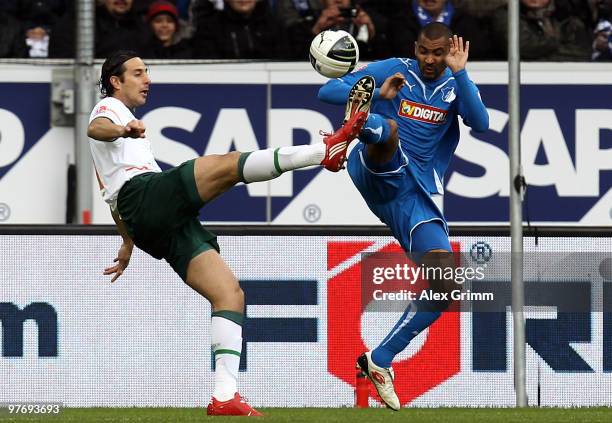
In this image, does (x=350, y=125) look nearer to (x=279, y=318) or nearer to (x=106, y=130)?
(x=106, y=130)

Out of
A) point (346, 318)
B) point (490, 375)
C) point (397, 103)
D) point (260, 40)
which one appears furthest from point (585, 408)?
point (260, 40)

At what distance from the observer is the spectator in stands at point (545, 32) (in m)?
12.9

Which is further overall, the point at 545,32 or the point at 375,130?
the point at 545,32

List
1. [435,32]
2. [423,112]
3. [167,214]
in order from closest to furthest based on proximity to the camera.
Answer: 1. [167,214]
2. [435,32]
3. [423,112]

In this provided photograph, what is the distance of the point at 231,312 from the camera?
806 centimetres

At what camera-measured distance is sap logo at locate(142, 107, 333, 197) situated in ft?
43.0

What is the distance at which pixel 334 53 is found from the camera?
903cm

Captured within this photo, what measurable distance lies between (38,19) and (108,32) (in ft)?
2.00

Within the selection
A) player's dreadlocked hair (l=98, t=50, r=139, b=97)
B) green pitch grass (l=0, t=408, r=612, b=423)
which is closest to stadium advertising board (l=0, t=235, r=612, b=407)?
green pitch grass (l=0, t=408, r=612, b=423)

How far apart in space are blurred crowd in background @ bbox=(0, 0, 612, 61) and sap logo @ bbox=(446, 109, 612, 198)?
51 cm

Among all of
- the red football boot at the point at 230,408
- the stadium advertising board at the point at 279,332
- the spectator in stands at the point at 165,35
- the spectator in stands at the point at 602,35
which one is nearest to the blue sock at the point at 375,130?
the red football boot at the point at 230,408

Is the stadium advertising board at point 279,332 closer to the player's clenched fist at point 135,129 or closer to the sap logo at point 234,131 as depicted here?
the sap logo at point 234,131

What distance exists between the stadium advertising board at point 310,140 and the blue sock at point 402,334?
3.75m

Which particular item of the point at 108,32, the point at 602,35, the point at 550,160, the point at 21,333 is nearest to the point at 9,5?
the point at 108,32
